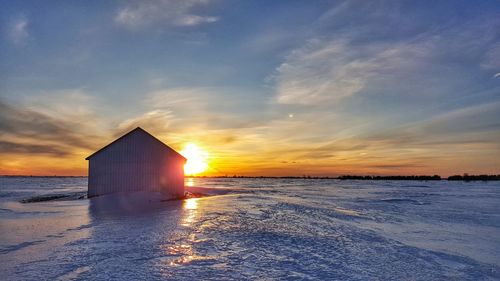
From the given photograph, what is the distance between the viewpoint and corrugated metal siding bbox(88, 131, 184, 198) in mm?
25906

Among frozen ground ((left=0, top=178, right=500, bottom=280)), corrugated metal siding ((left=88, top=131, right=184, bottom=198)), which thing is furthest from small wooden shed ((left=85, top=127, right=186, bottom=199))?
frozen ground ((left=0, top=178, right=500, bottom=280))

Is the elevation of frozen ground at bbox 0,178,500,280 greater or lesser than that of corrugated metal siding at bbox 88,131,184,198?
lesser

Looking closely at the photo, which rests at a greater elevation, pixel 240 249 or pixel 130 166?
pixel 130 166

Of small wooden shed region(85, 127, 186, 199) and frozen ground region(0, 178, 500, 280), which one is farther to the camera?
small wooden shed region(85, 127, 186, 199)

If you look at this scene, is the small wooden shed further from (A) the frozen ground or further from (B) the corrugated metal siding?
(A) the frozen ground

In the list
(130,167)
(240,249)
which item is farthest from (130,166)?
(240,249)

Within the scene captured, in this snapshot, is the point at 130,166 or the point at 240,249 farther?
the point at 130,166

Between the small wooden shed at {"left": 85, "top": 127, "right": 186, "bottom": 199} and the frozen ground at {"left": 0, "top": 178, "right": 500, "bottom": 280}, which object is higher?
the small wooden shed at {"left": 85, "top": 127, "right": 186, "bottom": 199}

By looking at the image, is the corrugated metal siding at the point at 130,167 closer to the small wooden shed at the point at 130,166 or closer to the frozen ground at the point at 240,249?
the small wooden shed at the point at 130,166

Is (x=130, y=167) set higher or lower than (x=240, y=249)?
higher

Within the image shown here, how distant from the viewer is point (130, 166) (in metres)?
26.0

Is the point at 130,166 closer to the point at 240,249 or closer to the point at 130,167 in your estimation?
the point at 130,167

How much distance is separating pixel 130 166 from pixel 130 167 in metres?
0.08

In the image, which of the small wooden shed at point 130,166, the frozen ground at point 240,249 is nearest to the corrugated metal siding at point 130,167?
the small wooden shed at point 130,166
